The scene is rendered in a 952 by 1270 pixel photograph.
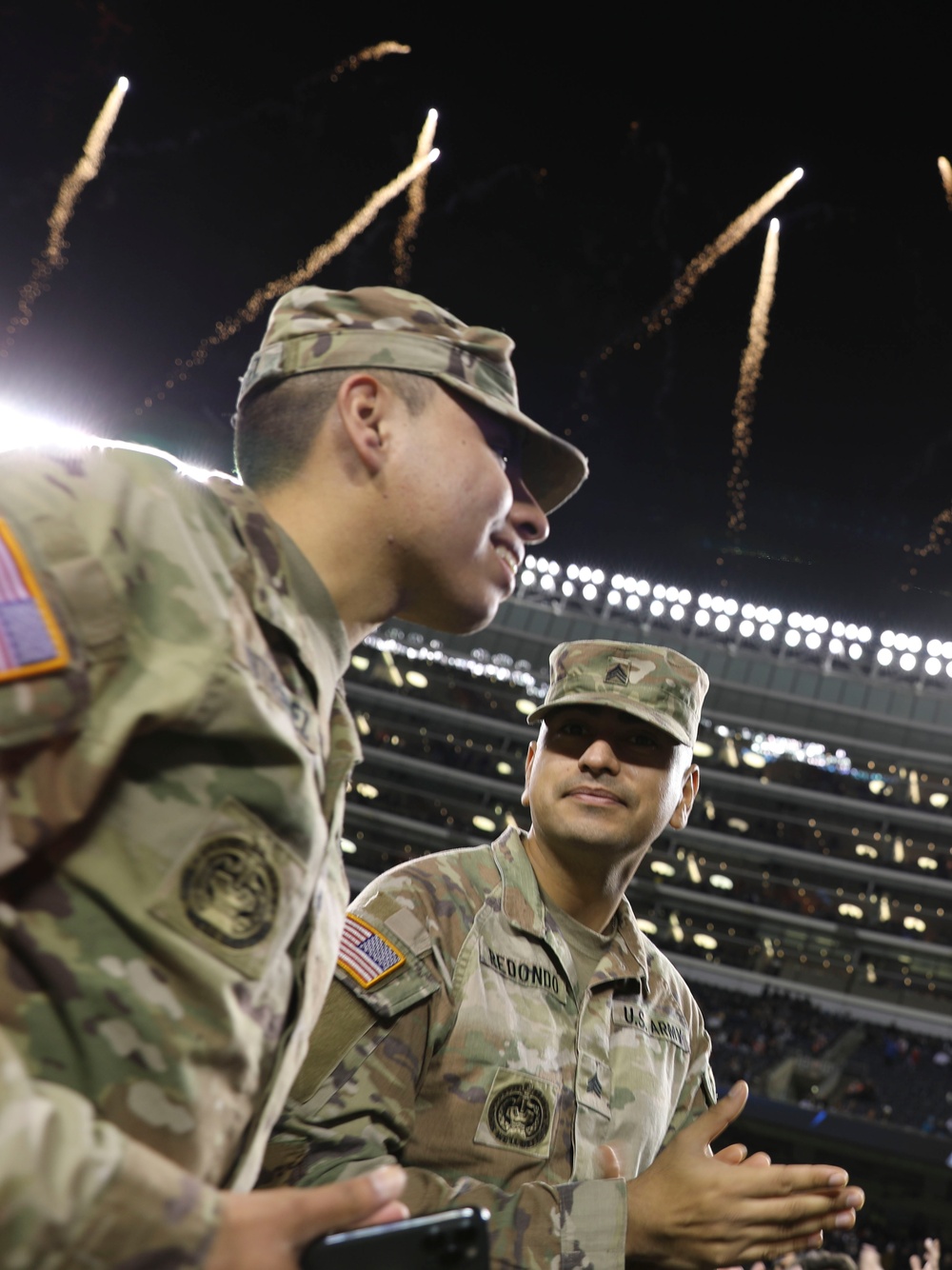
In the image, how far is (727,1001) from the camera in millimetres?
43250

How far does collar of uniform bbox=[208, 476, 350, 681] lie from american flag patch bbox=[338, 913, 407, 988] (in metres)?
0.95

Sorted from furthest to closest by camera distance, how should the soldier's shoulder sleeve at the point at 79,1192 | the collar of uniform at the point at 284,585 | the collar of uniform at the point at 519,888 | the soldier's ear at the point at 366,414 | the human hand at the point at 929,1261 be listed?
the human hand at the point at 929,1261 → the collar of uniform at the point at 519,888 → the soldier's ear at the point at 366,414 → the collar of uniform at the point at 284,585 → the soldier's shoulder sleeve at the point at 79,1192

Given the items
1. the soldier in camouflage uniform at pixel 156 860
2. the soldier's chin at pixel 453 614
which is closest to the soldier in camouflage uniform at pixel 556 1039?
the soldier in camouflage uniform at pixel 156 860

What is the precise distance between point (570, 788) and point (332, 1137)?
143 centimetres

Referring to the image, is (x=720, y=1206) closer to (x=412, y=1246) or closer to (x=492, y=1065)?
(x=492, y=1065)

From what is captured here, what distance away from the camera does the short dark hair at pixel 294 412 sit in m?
1.98

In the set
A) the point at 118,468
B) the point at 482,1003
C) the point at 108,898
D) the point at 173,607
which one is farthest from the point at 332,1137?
the point at 118,468

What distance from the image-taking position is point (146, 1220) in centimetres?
107

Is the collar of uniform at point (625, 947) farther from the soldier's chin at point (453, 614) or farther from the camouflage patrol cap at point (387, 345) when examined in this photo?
the camouflage patrol cap at point (387, 345)

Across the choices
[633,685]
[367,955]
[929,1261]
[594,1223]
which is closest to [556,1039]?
[594,1223]

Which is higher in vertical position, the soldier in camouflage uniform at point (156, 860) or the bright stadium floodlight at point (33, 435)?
the bright stadium floodlight at point (33, 435)

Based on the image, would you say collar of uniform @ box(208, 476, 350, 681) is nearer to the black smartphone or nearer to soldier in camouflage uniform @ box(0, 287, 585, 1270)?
soldier in camouflage uniform @ box(0, 287, 585, 1270)

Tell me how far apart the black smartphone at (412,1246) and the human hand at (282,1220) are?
0.8 inches

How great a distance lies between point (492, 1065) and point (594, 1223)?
472 millimetres
